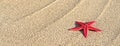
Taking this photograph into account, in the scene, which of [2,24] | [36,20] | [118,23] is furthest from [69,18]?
[2,24]

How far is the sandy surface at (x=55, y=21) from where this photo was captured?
351 centimetres

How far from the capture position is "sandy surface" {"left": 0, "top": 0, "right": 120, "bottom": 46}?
3.51 m

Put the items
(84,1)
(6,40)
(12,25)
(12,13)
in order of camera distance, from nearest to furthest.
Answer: (6,40) → (12,25) → (12,13) → (84,1)

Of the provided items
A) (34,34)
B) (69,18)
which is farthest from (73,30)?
(34,34)

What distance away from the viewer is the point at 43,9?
13.5 ft

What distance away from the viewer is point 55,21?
3855mm

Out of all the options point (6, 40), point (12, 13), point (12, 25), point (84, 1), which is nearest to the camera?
point (6, 40)

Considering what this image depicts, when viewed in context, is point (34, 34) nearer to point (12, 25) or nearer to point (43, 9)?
point (12, 25)

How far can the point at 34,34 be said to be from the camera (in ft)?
11.8

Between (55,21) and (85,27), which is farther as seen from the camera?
(55,21)

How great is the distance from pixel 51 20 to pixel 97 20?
719mm

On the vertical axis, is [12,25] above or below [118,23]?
above

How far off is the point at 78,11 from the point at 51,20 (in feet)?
1.67

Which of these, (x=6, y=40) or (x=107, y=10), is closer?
(x=6, y=40)
